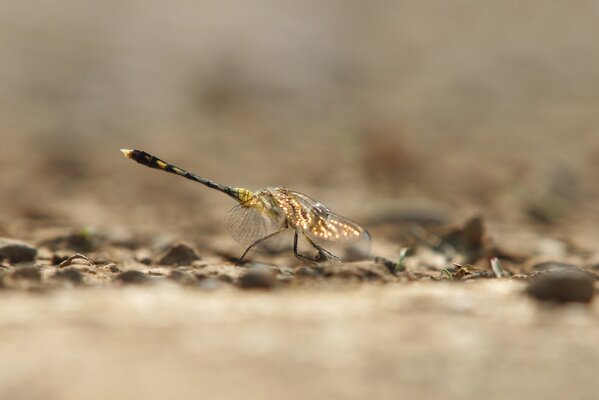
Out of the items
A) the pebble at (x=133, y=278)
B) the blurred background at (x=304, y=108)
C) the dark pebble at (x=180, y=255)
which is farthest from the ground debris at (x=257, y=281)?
the blurred background at (x=304, y=108)

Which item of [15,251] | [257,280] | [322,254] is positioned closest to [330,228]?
[322,254]

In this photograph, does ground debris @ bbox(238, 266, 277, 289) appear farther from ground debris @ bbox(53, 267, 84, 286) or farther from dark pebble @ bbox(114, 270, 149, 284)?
ground debris @ bbox(53, 267, 84, 286)

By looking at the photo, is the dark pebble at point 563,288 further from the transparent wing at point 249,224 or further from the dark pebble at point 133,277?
the transparent wing at point 249,224

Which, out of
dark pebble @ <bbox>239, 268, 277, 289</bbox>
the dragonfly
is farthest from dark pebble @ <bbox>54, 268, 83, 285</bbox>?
the dragonfly

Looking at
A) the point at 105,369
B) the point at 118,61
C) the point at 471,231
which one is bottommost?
the point at 105,369

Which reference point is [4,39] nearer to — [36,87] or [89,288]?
[36,87]

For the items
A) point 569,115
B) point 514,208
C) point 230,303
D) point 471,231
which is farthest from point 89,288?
point 569,115
